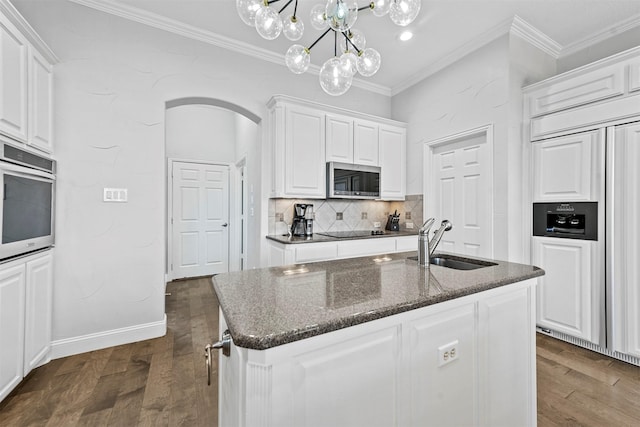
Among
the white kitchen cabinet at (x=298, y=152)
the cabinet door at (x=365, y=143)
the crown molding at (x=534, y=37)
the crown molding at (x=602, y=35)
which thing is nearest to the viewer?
the crown molding at (x=602, y=35)

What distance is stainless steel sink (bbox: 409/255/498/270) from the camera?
1662mm

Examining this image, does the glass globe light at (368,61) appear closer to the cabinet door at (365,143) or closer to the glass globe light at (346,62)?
the glass globe light at (346,62)

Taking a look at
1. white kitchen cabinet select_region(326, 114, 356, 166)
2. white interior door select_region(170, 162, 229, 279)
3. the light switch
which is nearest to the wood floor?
the light switch

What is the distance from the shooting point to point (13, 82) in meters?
1.72

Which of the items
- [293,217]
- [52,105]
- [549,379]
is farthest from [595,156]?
[52,105]

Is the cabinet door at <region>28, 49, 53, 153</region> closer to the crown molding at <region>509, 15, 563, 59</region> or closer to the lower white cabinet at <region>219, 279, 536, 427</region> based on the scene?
the lower white cabinet at <region>219, 279, 536, 427</region>

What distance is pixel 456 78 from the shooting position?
10.6 feet

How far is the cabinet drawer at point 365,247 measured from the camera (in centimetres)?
304

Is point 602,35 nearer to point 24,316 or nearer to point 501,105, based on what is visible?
point 501,105

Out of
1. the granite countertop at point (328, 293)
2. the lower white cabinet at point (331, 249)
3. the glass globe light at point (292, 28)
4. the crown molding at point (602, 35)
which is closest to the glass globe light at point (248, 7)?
the glass globe light at point (292, 28)

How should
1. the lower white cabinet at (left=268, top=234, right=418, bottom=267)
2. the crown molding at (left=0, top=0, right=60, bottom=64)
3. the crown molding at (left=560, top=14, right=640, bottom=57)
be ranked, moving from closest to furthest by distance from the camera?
the crown molding at (left=0, top=0, right=60, bottom=64) < the crown molding at (left=560, top=14, right=640, bottom=57) < the lower white cabinet at (left=268, top=234, right=418, bottom=267)

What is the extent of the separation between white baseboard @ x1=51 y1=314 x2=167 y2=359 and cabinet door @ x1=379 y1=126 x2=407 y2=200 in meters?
2.87

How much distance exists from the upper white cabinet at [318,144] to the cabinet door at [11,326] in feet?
6.60

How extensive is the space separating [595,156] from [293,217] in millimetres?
2814
